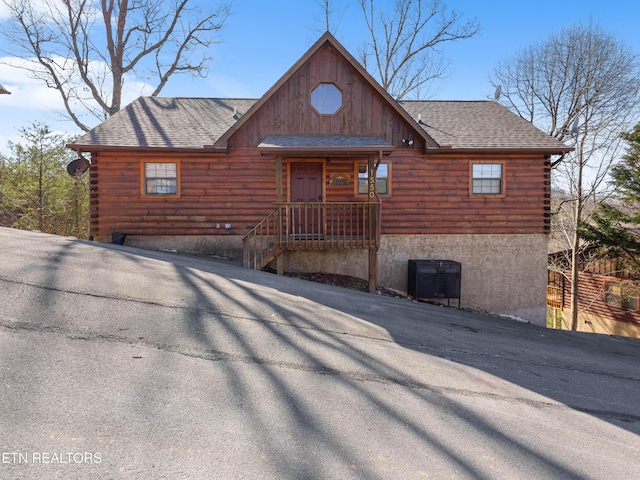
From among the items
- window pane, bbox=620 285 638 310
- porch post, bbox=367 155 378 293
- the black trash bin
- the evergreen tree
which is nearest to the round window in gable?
porch post, bbox=367 155 378 293

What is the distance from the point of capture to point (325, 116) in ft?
39.1

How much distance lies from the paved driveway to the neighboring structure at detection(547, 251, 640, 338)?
15.6 meters

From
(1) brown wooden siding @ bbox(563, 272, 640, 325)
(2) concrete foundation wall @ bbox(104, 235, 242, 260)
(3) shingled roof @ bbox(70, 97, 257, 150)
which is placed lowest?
(1) brown wooden siding @ bbox(563, 272, 640, 325)

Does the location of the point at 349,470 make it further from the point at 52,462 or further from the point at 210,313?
the point at 210,313

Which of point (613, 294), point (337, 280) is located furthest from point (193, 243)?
point (613, 294)

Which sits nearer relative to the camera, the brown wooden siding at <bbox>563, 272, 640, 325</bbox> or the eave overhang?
the eave overhang

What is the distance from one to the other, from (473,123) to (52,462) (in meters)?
14.3

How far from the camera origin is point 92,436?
2910mm

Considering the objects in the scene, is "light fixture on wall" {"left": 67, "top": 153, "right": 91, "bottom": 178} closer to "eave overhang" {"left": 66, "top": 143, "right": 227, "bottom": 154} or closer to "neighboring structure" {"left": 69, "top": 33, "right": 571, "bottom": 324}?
"neighboring structure" {"left": 69, "top": 33, "right": 571, "bottom": 324}

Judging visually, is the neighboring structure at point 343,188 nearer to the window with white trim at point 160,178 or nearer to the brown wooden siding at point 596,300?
the window with white trim at point 160,178

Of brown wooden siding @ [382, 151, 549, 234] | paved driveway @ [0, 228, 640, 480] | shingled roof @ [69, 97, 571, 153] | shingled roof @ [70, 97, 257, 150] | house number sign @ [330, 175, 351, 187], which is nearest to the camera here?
paved driveway @ [0, 228, 640, 480]

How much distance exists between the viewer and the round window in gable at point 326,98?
12.0 metres

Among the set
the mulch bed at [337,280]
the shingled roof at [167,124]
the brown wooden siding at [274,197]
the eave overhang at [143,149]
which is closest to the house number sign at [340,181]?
the brown wooden siding at [274,197]

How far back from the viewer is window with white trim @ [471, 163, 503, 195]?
12.2 meters
